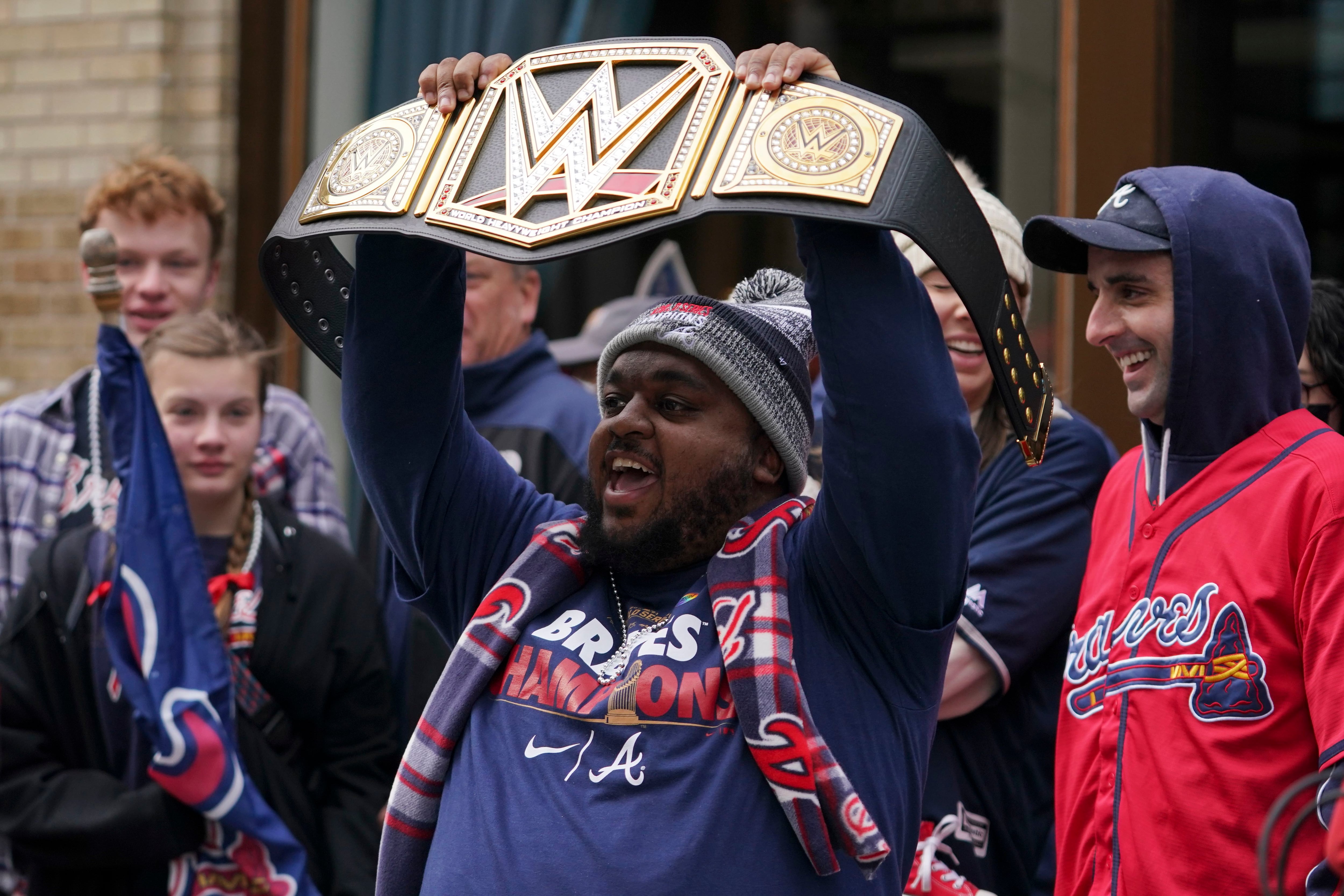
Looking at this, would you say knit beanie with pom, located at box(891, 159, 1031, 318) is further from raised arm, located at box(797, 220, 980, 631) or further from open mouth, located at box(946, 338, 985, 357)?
raised arm, located at box(797, 220, 980, 631)

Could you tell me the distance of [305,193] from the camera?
197cm

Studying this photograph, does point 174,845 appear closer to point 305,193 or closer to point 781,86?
point 305,193

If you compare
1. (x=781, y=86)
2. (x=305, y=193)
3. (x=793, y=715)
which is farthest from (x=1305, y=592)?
(x=305, y=193)

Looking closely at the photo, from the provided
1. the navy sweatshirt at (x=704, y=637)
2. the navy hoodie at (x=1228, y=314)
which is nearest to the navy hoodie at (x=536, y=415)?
the navy sweatshirt at (x=704, y=637)

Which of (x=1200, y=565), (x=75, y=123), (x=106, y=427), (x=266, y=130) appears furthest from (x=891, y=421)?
(x=75, y=123)

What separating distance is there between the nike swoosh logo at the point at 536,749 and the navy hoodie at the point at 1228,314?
1019mm

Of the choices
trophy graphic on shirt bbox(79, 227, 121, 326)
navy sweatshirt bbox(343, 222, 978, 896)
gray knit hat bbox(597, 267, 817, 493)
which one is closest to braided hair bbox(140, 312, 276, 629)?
trophy graphic on shirt bbox(79, 227, 121, 326)

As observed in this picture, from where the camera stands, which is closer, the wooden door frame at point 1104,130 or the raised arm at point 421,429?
the raised arm at point 421,429

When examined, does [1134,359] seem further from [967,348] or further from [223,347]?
[223,347]

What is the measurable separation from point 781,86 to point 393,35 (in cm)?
352

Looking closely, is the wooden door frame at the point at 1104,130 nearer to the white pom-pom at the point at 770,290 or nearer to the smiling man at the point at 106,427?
the white pom-pom at the point at 770,290

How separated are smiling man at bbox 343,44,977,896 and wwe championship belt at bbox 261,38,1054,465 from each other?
0.22 ft

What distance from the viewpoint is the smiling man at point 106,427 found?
3584mm

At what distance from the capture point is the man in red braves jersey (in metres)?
1.98
